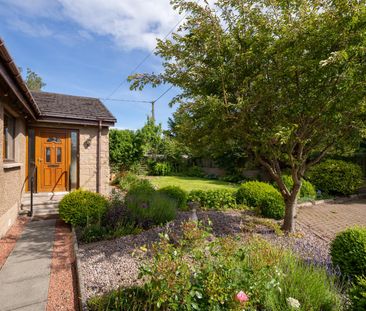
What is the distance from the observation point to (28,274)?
11.7ft

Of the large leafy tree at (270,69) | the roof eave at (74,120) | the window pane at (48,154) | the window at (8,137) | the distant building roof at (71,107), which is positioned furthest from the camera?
the window pane at (48,154)

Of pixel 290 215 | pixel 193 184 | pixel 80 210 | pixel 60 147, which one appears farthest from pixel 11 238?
pixel 193 184

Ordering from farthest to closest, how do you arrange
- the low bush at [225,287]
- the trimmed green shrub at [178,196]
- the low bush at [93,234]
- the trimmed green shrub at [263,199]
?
1. the trimmed green shrub at [178,196]
2. the trimmed green shrub at [263,199]
3. the low bush at [93,234]
4. the low bush at [225,287]

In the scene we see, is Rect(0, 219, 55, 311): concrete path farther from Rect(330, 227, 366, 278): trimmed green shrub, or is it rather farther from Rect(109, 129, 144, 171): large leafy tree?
Rect(109, 129, 144, 171): large leafy tree

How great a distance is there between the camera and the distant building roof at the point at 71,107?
8.16 meters

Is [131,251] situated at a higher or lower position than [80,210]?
lower

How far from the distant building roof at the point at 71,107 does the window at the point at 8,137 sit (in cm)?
137

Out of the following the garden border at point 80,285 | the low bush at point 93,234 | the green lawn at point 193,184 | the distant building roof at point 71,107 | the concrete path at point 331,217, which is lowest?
the concrete path at point 331,217

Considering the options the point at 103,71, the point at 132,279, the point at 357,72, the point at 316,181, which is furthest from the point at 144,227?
the point at 103,71

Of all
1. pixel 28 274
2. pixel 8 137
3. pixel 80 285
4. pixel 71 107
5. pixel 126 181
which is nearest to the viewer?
pixel 80 285

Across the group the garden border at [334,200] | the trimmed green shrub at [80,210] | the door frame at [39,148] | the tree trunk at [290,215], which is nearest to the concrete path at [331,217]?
the garden border at [334,200]

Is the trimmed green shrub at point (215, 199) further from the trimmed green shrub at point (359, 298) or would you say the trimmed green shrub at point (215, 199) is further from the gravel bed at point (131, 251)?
the trimmed green shrub at point (359, 298)

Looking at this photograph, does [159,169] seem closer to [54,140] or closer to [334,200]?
[54,140]

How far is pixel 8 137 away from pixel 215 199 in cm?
593
